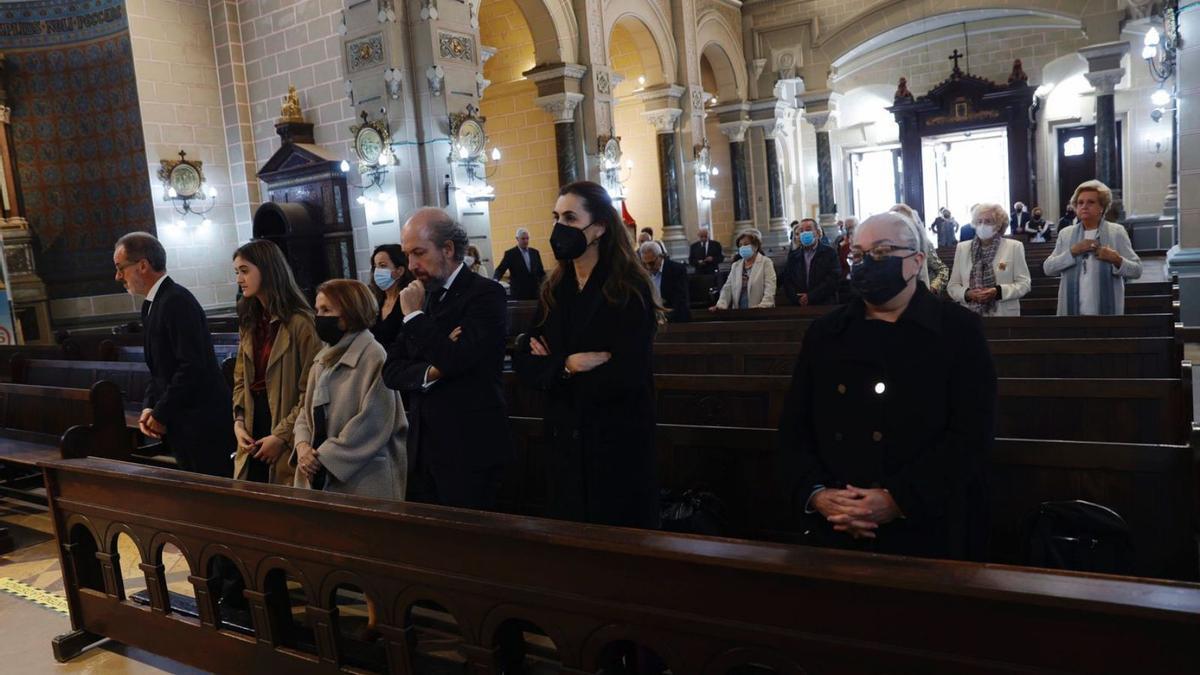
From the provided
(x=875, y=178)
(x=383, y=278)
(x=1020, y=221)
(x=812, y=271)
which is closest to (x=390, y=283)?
(x=383, y=278)

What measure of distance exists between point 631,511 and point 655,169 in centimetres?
1305

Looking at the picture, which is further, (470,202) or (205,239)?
(205,239)

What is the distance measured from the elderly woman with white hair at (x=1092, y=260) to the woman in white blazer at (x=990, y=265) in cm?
46

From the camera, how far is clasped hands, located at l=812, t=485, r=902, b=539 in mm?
1890

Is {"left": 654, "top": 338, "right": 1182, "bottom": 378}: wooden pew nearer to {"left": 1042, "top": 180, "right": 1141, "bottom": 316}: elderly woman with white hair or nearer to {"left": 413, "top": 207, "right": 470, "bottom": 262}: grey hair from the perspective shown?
{"left": 1042, "top": 180, "right": 1141, "bottom": 316}: elderly woman with white hair

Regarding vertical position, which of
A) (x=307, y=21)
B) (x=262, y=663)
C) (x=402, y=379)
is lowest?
(x=262, y=663)

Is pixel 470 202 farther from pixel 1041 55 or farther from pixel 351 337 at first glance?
pixel 1041 55

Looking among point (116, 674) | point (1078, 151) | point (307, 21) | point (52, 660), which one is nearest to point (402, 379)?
point (116, 674)

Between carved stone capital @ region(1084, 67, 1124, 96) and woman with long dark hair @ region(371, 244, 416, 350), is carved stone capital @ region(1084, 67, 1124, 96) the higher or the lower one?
the higher one

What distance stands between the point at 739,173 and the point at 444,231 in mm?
15029

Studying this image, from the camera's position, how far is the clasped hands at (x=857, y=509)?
1.89 meters

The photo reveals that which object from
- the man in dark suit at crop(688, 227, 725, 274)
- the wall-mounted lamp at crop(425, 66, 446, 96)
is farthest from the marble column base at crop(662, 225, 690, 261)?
the wall-mounted lamp at crop(425, 66, 446, 96)

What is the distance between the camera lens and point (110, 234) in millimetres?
11398

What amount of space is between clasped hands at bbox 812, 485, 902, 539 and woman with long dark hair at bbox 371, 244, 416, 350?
177cm
